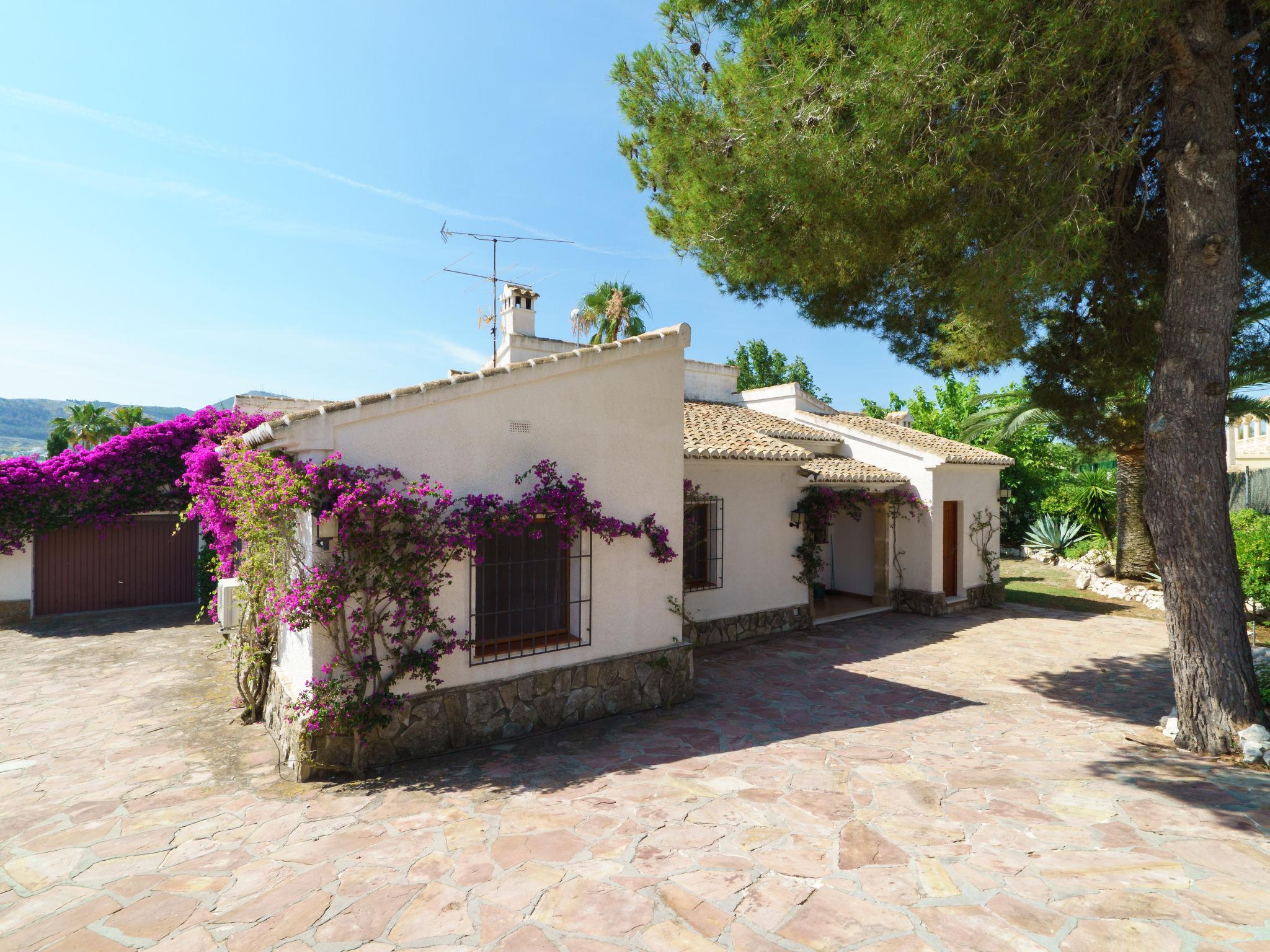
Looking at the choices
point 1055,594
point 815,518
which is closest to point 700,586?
point 815,518

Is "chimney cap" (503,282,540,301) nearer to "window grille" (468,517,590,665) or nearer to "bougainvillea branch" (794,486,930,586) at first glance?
"bougainvillea branch" (794,486,930,586)

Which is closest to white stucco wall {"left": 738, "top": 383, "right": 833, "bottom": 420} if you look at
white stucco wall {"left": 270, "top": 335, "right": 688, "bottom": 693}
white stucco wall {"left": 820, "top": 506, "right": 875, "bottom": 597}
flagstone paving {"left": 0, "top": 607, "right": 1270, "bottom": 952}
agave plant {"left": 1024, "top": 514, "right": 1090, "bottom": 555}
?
white stucco wall {"left": 820, "top": 506, "right": 875, "bottom": 597}

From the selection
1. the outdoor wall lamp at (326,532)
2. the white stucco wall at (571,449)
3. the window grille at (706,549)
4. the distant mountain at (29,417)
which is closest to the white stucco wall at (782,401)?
the window grille at (706,549)

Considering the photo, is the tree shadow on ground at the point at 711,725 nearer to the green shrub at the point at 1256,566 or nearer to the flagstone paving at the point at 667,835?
the flagstone paving at the point at 667,835

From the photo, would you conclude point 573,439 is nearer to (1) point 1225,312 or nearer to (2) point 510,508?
(2) point 510,508

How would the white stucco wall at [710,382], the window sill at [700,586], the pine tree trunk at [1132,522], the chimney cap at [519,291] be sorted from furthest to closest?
the pine tree trunk at [1132,522] < the white stucco wall at [710,382] < the chimney cap at [519,291] < the window sill at [700,586]

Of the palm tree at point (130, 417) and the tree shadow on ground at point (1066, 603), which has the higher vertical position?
the palm tree at point (130, 417)

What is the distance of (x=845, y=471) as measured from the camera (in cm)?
1407

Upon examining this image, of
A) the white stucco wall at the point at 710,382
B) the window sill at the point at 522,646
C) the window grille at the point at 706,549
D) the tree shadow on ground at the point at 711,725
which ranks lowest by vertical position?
→ the tree shadow on ground at the point at 711,725

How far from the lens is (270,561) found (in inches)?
277

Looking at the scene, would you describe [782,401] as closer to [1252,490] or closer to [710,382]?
[710,382]

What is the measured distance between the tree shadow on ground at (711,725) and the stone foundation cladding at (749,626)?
20.9 inches

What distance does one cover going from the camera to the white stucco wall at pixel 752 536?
39.2ft

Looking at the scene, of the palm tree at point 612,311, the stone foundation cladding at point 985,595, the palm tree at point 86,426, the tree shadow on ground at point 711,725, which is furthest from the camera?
the palm tree at point 612,311
